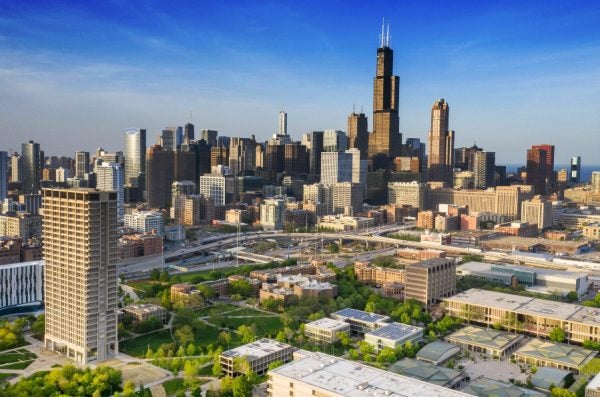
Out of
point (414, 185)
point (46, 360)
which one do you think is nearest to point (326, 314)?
point (46, 360)

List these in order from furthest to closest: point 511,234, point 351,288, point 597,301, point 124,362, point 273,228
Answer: point 273,228 < point 511,234 < point 351,288 < point 597,301 < point 124,362

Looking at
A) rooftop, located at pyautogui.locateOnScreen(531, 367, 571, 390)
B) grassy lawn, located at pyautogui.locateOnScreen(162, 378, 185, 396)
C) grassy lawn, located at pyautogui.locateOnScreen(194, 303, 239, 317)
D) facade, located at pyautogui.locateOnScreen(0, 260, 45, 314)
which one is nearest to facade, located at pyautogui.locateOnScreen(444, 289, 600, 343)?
rooftop, located at pyautogui.locateOnScreen(531, 367, 571, 390)

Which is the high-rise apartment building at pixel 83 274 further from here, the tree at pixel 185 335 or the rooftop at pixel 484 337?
the rooftop at pixel 484 337

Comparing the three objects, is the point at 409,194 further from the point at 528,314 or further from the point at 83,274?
the point at 83,274

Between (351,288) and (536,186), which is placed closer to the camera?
(351,288)

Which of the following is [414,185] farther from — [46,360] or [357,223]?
[46,360]

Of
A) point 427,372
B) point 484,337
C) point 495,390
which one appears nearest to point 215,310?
point 427,372

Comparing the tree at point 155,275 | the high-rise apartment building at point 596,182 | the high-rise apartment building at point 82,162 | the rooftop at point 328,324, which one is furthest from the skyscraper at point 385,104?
the rooftop at point 328,324
